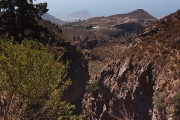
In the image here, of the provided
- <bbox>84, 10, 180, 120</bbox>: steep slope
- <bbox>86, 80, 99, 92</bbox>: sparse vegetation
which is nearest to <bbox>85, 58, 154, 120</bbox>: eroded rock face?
<bbox>84, 10, 180, 120</bbox>: steep slope

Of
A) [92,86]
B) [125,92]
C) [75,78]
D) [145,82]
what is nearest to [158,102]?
[145,82]

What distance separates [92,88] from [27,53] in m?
24.9

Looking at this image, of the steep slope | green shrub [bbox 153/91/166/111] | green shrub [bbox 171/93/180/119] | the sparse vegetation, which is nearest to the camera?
green shrub [bbox 171/93/180/119]

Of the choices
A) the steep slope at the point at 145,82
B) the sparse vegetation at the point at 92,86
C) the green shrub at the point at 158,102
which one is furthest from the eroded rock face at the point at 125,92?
the sparse vegetation at the point at 92,86

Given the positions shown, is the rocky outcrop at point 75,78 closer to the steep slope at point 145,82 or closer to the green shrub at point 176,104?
the steep slope at point 145,82

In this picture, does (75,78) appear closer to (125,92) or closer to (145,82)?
(125,92)

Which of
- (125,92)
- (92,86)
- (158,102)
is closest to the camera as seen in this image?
(158,102)

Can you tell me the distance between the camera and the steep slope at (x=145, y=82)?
18.6 m

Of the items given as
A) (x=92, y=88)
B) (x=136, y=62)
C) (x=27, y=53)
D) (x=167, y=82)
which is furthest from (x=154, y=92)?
(x=92, y=88)

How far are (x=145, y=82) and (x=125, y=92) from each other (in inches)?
98.2

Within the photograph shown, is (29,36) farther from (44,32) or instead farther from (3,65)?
(3,65)

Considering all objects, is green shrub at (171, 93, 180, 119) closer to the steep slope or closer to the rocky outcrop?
the steep slope

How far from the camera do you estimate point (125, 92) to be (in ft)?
77.8

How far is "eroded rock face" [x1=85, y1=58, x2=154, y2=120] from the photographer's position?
21453 mm
